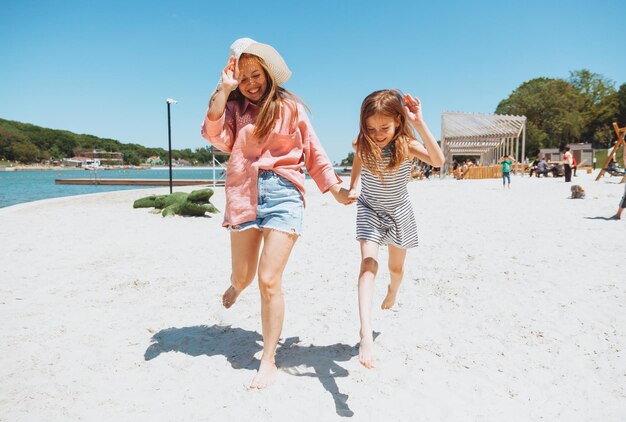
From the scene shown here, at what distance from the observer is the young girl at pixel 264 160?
2.37 metres

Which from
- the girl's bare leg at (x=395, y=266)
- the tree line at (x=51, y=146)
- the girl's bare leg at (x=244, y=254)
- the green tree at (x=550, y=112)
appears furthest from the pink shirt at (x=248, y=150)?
the tree line at (x=51, y=146)

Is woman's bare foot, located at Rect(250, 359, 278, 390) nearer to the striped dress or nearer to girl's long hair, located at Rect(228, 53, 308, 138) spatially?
the striped dress

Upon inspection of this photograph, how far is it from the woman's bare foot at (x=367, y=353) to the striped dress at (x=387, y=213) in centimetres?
71

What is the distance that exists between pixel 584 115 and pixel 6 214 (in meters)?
69.6

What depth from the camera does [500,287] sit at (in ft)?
13.6

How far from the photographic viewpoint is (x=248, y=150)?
2461mm

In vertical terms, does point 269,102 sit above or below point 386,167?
above

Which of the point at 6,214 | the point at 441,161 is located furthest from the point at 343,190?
the point at 6,214

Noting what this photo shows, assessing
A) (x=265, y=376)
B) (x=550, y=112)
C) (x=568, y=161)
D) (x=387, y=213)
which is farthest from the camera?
(x=550, y=112)

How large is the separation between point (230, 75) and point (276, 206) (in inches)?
32.4

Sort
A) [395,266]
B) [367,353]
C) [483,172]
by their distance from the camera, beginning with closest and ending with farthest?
[367,353]
[395,266]
[483,172]

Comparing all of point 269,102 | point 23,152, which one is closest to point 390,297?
point 269,102

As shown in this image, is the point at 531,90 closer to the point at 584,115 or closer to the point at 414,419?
the point at 584,115

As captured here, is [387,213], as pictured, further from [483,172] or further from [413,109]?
[483,172]
